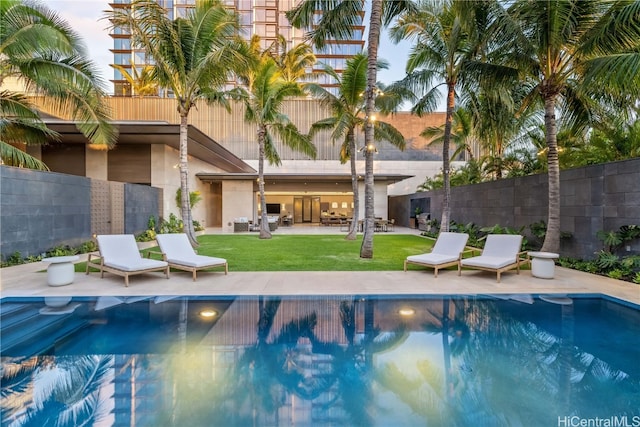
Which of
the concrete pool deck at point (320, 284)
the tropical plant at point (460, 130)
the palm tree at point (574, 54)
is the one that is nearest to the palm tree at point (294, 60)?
the tropical plant at point (460, 130)

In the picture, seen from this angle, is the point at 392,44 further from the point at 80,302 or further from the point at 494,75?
the point at 80,302

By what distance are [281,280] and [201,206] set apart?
1505 cm

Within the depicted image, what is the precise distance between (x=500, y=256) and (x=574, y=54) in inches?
195

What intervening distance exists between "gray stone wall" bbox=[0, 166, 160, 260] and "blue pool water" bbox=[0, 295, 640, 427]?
4078 mm

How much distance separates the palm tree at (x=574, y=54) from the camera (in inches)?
234

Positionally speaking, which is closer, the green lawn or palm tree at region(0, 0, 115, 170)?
palm tree at region(0, 0, 115, 170)

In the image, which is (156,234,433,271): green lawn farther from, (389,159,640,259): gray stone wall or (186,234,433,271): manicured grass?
(389,159,640,259): gray stone wall

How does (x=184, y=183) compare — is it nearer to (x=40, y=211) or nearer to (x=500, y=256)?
(x=40, y=211)

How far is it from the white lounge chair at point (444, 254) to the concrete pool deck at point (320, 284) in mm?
288

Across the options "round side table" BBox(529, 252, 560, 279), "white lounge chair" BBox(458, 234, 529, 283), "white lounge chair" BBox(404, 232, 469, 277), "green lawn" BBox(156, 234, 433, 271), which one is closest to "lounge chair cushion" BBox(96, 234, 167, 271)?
"green lawn" BBox(156, 234, 433, 271)

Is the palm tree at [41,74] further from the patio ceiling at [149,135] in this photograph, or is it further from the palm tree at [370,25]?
the palm tree at [370,25]

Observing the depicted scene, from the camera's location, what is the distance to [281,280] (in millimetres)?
6520

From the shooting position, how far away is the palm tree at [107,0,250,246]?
887 cm

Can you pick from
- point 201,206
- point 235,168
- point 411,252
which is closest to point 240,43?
point 411,252
